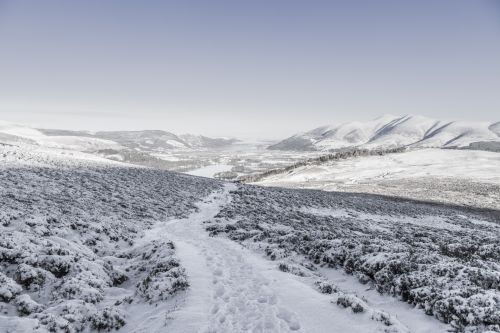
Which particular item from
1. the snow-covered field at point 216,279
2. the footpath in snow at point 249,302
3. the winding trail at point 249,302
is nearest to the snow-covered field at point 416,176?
the snow-covered field at point 216,279

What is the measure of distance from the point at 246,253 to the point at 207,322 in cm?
826

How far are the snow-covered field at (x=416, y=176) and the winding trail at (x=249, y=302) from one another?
6035 cm

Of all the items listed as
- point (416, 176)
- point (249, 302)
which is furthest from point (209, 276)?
point (416, 176)

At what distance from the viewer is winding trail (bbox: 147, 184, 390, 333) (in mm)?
8898

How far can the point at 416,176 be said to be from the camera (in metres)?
116

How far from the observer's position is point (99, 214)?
22.1 metres

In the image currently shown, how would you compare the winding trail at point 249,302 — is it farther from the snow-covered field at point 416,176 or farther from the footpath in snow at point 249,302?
the snow-covered field at point 416,176

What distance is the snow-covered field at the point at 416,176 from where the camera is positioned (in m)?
75.1

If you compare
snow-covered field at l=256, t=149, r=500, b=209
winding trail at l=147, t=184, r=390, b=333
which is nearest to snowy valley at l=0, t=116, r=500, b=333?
winding trail at l=147, t=184, r=390, b=333

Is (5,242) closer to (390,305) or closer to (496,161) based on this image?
(390,305)

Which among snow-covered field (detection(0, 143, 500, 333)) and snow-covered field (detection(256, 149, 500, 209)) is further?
snow-covered field (detection(256, 149, 500, 209))

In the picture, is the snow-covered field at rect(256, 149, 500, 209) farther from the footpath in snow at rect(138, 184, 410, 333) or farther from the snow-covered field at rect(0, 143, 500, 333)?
the footpath in snow at rect(138, 184, 410, 333)

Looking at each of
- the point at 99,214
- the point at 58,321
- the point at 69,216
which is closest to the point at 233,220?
the point at 99,214

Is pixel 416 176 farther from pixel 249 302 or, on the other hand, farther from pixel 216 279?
pixel 249 302
